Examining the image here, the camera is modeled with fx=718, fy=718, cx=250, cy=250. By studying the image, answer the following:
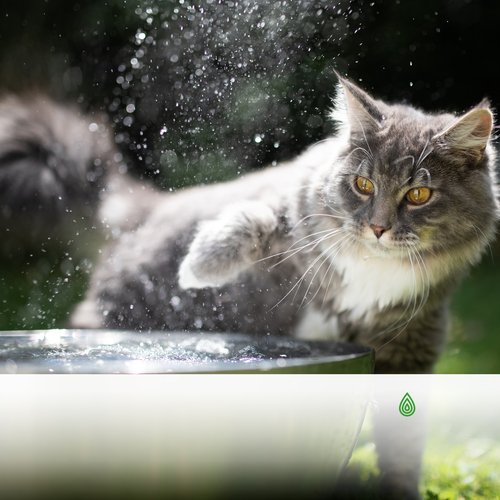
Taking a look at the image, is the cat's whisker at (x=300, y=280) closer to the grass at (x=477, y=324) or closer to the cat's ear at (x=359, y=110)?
the cat's ear at (x=359, y=110)

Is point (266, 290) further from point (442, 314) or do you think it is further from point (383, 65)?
point (383, 65)

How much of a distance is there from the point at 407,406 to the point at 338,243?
0.45 metres

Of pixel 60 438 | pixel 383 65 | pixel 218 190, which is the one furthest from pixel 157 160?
pixel 60 438

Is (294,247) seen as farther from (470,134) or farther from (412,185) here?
(470,134)

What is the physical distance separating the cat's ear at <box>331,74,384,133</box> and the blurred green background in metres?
0.24

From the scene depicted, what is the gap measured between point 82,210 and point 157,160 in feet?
1.00

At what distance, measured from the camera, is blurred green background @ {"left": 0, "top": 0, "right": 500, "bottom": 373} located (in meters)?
2.12

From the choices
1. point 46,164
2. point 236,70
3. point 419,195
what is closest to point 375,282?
point 419,195

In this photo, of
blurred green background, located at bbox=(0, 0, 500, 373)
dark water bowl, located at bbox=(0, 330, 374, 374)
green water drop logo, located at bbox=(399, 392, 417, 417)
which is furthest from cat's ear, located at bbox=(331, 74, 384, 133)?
green water drop logo, located at bbox=(399, 392, 417, 417)

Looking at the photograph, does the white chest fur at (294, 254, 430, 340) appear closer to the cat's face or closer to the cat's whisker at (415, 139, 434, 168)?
the cat's face

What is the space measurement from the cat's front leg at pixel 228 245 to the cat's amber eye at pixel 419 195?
35 cm

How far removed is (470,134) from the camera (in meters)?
1.71

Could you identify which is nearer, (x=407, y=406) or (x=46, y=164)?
(x=407, y=406)

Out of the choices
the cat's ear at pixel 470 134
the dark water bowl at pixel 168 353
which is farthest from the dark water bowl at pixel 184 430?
the cat's ear at pixel 470 134
